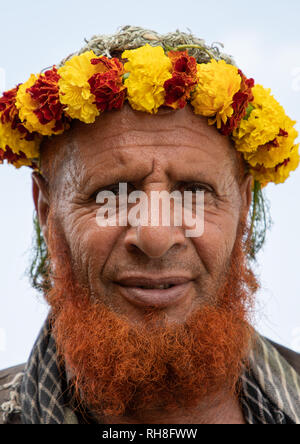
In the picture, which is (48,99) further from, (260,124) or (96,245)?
(260,124)

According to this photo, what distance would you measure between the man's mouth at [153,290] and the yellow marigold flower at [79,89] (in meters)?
0.88

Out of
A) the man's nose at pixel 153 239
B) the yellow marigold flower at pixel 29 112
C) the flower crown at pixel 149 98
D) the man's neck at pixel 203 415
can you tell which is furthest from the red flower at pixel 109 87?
the man's neck at pixel 203 415

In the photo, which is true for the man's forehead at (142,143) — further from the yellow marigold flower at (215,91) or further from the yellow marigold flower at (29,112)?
the yellow marigold flower at (29,112)

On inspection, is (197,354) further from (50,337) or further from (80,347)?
(50,337)

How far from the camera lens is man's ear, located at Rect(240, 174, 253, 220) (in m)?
3.47

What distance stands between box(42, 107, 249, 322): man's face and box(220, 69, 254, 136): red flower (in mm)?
70

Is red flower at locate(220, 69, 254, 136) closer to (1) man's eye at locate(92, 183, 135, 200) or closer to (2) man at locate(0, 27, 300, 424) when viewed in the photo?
(2) man at locate(0, 27, 300, 424)

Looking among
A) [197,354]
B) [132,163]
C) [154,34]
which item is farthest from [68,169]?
[197,354]

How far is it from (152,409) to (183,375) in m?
0.26

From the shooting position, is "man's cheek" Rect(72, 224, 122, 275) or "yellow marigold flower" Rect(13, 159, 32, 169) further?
"yellow marigold flower" Rect(13, 159, 32, 169)

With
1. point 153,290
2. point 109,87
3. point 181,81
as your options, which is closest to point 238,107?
point 181,81

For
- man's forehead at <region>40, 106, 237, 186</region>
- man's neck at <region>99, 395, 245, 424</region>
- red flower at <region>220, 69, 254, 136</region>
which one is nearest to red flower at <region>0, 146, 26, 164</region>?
man's forehead at <region>40, 106, 237, 186</region>

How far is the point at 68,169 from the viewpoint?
316 centimetres

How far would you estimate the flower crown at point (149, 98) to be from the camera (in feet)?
9.62
